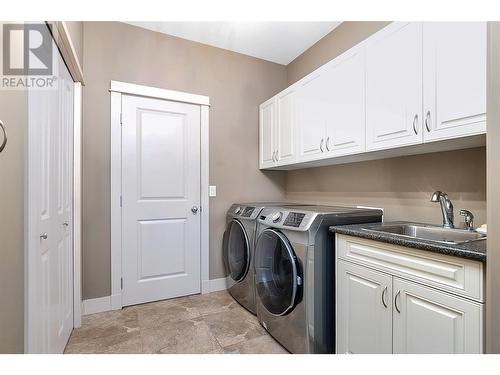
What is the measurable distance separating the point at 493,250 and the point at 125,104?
105 inches

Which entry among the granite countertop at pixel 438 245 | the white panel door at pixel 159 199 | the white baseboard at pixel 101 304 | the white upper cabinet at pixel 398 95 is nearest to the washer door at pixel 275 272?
the granite countertop at pixel 438 245

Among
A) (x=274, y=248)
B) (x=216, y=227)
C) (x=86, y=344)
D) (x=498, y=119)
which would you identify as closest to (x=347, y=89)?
(x=498, y=119)

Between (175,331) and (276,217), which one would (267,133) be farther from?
(175,331)

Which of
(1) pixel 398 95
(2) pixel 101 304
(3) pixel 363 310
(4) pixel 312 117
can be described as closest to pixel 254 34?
(4) pixel 312 117

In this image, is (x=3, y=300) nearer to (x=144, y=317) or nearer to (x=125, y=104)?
(x=144, y=317)

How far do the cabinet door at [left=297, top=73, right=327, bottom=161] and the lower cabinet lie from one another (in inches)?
38.7

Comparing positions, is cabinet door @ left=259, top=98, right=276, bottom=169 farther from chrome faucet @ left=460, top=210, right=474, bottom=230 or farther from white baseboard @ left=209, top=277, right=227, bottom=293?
chrome faucet @ left=460, top=210, right=474, bottom=230

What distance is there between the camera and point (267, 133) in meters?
2.79

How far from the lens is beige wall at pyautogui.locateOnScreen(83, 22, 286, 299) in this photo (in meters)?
2.24

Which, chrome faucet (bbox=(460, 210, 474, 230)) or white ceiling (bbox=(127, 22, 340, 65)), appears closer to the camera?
chrome faucet (bbox=(460, 210, 474, 230))

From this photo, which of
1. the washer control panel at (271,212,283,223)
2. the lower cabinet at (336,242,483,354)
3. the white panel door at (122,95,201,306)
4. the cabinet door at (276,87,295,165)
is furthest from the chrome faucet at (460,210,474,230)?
the white panel door at (122,95,201,306)

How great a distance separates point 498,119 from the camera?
0.81m

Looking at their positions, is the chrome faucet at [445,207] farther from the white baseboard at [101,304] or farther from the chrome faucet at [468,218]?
the white baseboard at [101,304]

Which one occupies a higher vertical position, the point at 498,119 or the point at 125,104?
the point at 125,104
